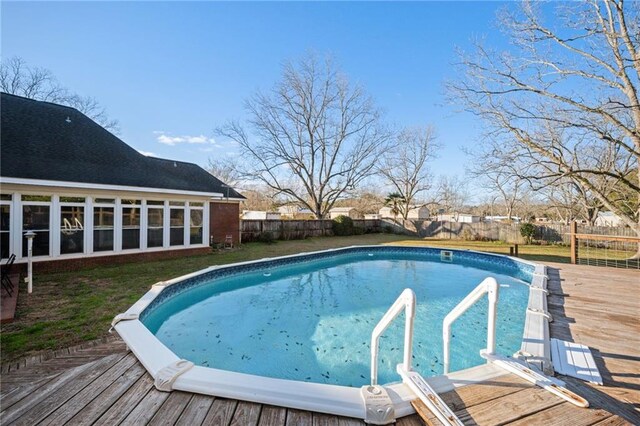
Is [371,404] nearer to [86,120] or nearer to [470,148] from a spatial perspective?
[470,148]

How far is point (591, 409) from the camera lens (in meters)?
2.06

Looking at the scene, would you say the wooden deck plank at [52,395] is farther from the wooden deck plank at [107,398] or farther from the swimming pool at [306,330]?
the swimming pool at [306,330]

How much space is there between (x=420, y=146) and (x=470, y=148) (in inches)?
582

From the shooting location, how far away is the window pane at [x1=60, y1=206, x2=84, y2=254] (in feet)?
27.4

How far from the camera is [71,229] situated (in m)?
8.52

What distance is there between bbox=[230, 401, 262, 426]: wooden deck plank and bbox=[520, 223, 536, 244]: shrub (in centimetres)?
2063

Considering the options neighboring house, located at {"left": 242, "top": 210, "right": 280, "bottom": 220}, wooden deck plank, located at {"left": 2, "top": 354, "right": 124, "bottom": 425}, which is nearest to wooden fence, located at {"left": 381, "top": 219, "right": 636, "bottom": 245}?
neighboring house, located at {"left": 242, "top": 210, "right": 280, "bottom": 220}

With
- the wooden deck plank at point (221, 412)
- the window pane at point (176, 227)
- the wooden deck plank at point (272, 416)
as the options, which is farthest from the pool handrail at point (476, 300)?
the window pane at point (176, 227)

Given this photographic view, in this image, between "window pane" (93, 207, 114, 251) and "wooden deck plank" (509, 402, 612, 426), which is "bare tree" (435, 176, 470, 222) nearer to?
"window pane" (93, 207, 114, 251)

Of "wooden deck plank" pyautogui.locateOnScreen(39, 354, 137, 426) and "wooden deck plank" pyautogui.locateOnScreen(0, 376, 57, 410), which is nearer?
"wooden deck plank" pyautogui.locateOnScreen(39, 354, 137, 426)

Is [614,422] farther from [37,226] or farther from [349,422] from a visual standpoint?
[37,226]

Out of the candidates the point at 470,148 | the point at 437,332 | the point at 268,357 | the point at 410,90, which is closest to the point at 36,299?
the point at 268,357

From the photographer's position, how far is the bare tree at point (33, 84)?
1902cm

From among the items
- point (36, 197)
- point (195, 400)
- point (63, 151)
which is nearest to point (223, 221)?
point (63, 151)
